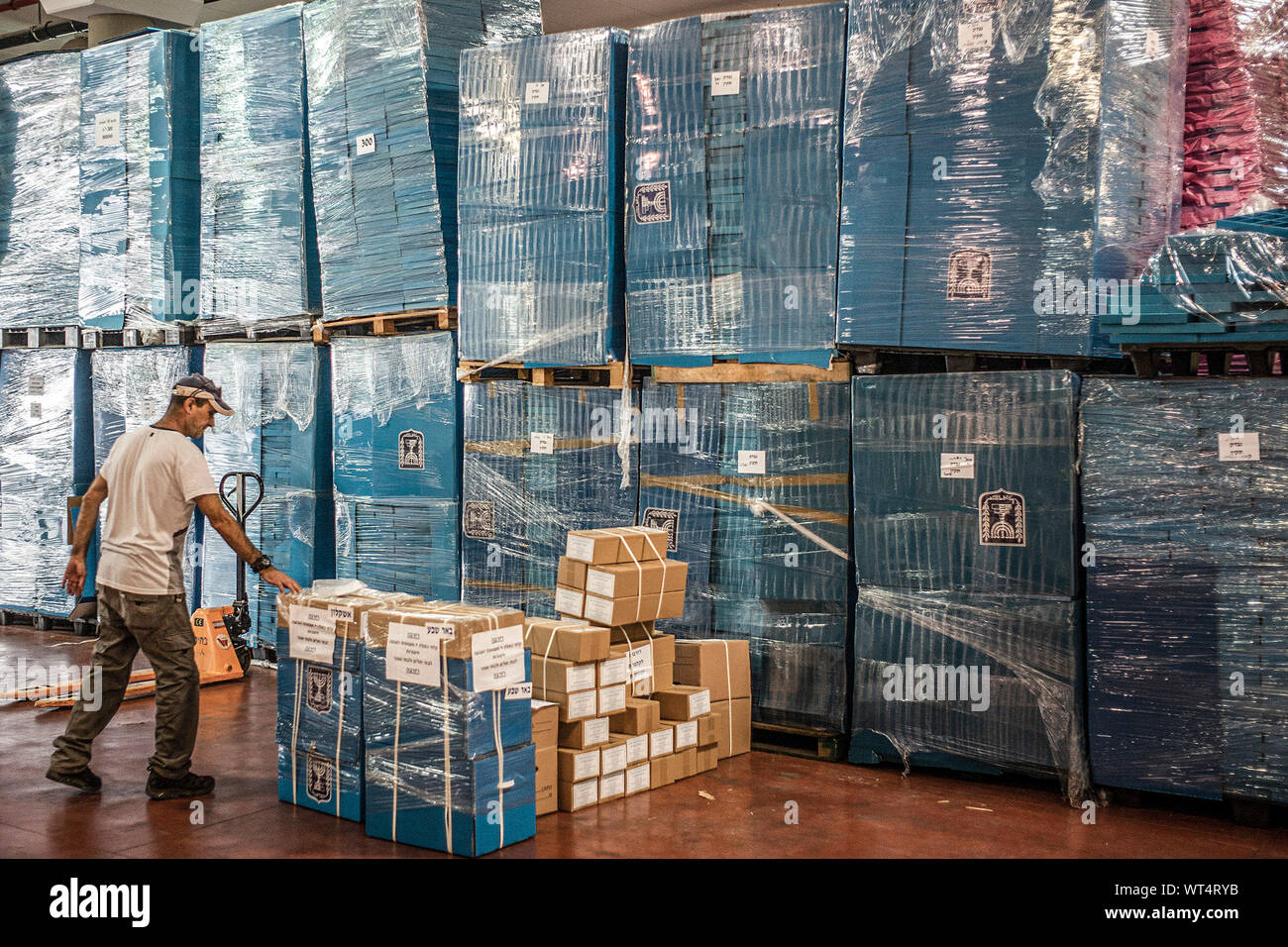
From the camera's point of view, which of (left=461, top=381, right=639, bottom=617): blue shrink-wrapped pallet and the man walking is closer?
the man walking

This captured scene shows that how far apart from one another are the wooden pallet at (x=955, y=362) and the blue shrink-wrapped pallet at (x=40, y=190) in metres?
6.26

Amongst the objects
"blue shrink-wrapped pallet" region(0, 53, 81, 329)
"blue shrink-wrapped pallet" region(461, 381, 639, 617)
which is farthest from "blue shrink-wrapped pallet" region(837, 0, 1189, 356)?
"blue shrink-wrapped pallet" region(0, 53, 81, 329)

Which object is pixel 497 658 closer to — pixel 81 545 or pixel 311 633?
pixel 311 633

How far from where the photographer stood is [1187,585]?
Answer: 16.6 ft

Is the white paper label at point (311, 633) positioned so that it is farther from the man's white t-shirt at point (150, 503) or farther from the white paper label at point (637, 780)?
the white paper label at point (637, 780)

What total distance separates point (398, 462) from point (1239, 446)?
14.7 feet

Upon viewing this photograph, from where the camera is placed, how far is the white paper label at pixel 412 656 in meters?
4.49

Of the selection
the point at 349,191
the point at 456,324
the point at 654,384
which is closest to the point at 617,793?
the point at 654,384

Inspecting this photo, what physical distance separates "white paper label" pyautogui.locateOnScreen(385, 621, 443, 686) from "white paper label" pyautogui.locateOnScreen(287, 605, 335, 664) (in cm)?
38

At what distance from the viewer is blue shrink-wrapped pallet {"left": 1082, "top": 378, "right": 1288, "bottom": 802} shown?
4.93m

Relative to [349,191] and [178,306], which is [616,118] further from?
[178,306]

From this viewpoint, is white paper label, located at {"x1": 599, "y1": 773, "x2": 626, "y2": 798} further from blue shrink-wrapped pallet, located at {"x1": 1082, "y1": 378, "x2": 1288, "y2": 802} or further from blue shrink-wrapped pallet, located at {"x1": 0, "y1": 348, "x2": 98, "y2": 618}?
blue shrink-wrapped pallet, located at {"x1": 0, "y1": 348, "x2": 98, "y2": 618}

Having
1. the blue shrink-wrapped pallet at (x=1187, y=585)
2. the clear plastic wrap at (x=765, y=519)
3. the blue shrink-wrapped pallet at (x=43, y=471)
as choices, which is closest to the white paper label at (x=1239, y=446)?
the blue shrink-wrapped pallet at (x=1187, y=585)

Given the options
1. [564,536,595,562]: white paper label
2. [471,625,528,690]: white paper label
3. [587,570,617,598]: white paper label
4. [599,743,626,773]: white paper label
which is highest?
[564,536,595,562]: white paper label
